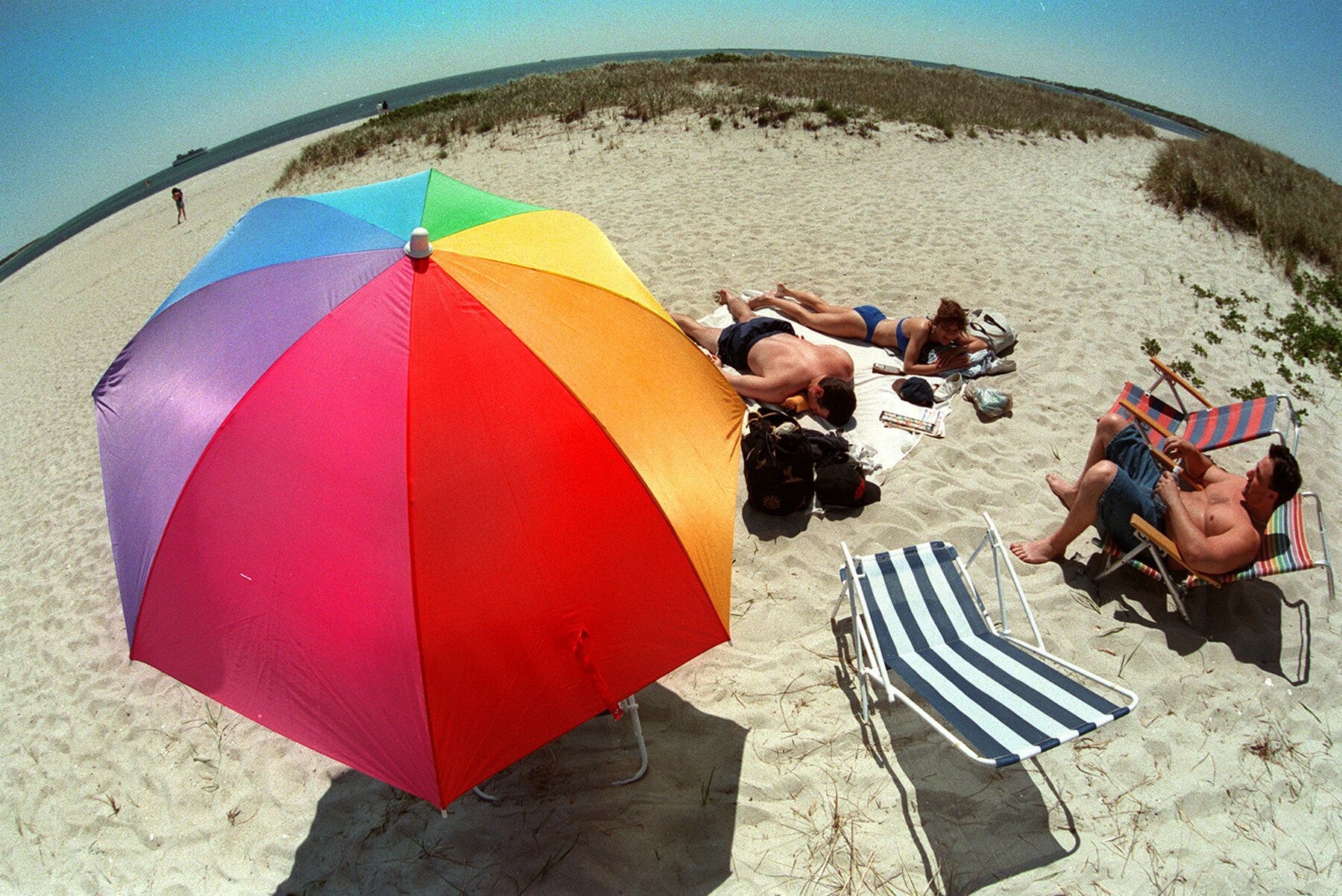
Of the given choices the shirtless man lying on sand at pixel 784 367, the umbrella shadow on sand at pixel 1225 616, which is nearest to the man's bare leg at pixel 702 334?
the shirtless man lying on sand at pixel 784 367

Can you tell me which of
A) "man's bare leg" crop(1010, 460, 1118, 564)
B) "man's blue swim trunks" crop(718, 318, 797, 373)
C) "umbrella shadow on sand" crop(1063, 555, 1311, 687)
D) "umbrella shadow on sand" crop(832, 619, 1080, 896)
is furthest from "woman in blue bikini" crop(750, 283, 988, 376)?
"umbrella shadow on sand" crop(832, 619, 1080, 896)

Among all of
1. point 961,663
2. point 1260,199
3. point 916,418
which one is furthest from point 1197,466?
point 1260,199

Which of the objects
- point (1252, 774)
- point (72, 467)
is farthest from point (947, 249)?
point (72, 467)

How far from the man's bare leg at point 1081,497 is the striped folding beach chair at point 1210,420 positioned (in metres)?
0.39

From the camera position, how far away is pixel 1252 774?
276cm

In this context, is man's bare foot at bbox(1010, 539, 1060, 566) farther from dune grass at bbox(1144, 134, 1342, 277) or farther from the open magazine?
dune grass at bbox(1144, 134, 1342, 277)

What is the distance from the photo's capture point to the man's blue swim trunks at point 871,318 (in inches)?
229

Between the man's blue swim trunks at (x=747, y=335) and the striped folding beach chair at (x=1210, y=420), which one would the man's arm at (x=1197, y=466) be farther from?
the man's blue swim trunks at (x=747, y=335)

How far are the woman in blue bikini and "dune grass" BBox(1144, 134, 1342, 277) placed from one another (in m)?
5.86

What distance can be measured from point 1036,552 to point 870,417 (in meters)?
1.59

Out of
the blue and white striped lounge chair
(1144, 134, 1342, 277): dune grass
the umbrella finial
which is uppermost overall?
the umbrella finial

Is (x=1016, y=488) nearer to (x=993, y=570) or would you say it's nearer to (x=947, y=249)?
(x=993, y=570)

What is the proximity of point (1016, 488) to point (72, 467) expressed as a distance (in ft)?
26.8

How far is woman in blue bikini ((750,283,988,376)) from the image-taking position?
5266 millimetres
